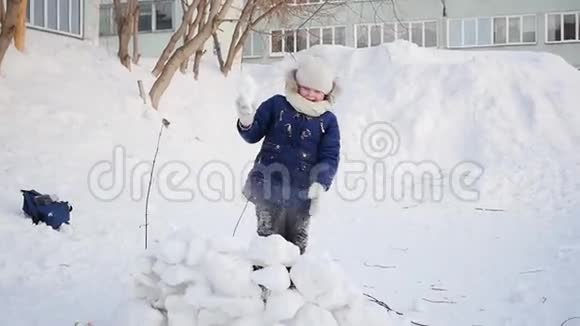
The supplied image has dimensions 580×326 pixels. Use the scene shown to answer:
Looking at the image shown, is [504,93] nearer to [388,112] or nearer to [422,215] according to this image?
[388,112]

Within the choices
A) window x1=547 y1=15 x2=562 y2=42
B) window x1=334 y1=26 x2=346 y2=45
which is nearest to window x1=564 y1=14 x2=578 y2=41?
window x1=547 y1=15 x2=562 y2=42

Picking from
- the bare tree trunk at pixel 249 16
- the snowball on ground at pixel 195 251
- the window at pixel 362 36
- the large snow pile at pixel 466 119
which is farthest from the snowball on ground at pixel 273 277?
the window at pixel 362 36

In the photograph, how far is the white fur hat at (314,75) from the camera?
3.37 meters

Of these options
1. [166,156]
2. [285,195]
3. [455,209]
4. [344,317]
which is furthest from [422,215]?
[344,317]

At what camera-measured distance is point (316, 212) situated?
359 cm

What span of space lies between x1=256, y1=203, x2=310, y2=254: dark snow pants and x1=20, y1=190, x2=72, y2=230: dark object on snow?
2.64 metres

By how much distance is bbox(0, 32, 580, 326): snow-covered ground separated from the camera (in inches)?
174

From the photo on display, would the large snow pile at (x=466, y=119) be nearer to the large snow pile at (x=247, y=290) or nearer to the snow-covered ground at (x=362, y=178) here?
the snow-covered ground at (x=362, y=178)

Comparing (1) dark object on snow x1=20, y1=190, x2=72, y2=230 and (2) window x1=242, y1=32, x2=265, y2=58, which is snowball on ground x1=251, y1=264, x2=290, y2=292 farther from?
Answer: (2) window x1=242, y1=32, x2=265, y2=58

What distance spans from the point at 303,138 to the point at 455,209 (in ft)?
16.4

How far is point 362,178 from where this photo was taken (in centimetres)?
1012

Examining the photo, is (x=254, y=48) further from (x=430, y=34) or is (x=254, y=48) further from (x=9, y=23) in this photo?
(x=9, y=23)

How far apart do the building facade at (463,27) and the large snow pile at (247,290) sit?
20931 millimetres

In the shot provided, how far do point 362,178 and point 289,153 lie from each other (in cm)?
671
